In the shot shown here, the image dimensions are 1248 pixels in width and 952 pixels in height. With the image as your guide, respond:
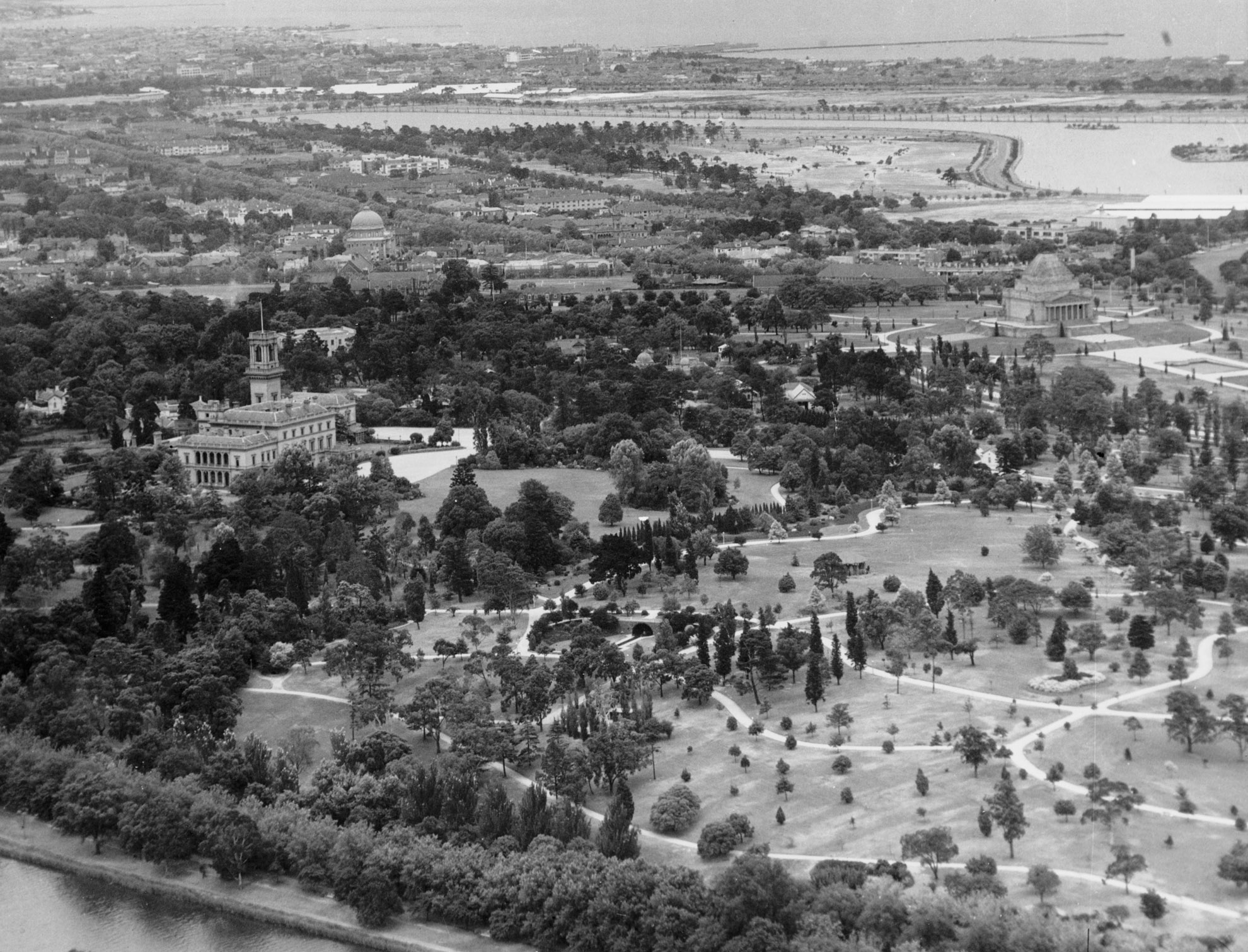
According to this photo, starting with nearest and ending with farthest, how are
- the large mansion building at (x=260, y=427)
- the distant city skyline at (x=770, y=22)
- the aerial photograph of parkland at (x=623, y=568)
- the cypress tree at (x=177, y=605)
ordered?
1. the aerial photograph of parkland at (x=623, y=568)
2. the cypress tree at (x=177, y=605)
3. the large mansion building at (x=260, y=427)
4. the distant city skyline at (x=770, y=22)

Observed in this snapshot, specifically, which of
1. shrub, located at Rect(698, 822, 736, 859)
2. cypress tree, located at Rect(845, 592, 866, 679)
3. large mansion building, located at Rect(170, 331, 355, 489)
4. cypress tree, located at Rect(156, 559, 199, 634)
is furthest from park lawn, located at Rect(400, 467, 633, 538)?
shrub, located at Rect(698, 822, 736, 859)

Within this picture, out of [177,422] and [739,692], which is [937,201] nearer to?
[177,422]

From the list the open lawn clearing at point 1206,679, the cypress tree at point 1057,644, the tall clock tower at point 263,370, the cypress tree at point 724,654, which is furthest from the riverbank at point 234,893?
the tall clock tower at point 263,370

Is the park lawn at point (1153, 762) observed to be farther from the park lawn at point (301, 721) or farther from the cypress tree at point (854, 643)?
the park lawn at point (301, 721)

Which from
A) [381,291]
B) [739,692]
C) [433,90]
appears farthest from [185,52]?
[739,692]

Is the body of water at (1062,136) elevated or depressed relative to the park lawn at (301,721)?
depressed

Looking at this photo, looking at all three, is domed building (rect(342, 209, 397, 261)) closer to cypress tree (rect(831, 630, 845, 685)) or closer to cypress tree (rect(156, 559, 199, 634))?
cypress tree (rect(156, 559, 199, 634))

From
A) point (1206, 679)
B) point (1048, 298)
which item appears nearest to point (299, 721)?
point (1206, 679)
